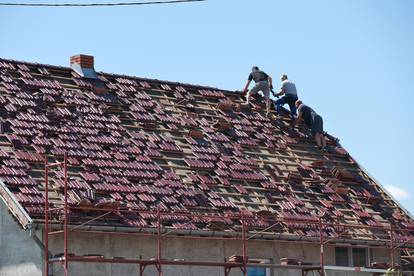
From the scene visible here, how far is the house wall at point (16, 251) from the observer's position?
28.9 metres

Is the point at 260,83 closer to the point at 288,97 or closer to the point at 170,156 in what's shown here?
the point at 288,97

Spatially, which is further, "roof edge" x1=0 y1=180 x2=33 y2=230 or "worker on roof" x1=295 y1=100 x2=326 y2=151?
"worker on roof" x1=295 y1=100 x2=326 y2=151

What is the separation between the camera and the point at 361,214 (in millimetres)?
36719

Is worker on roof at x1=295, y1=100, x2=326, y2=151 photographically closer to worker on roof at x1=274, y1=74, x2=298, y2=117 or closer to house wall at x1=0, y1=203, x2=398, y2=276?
worker on roof at x1=274, y1=74, x2=298, y2=117

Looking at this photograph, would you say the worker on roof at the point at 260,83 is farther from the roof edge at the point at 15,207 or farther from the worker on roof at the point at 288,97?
the roof edge at the point at 15,207

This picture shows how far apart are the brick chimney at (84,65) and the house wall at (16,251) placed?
25.6 ft

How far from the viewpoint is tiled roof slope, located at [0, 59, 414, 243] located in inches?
1223

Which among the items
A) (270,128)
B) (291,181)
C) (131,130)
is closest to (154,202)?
(131,130)

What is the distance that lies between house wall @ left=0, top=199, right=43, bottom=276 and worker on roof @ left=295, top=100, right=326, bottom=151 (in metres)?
13.2

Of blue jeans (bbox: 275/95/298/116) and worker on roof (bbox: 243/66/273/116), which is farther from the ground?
worker on roof (bbox: 243/66/273/116)

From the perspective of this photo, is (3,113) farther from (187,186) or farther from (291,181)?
(291,181)

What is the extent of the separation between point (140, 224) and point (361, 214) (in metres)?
8.80

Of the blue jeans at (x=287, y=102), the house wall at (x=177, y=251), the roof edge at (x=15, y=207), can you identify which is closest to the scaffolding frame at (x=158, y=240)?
the house wall at (x=177, y=251)

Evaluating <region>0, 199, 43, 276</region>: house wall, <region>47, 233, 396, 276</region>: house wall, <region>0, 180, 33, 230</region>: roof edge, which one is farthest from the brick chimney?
<region>0, 180, 33, 230</region>: roof edge
